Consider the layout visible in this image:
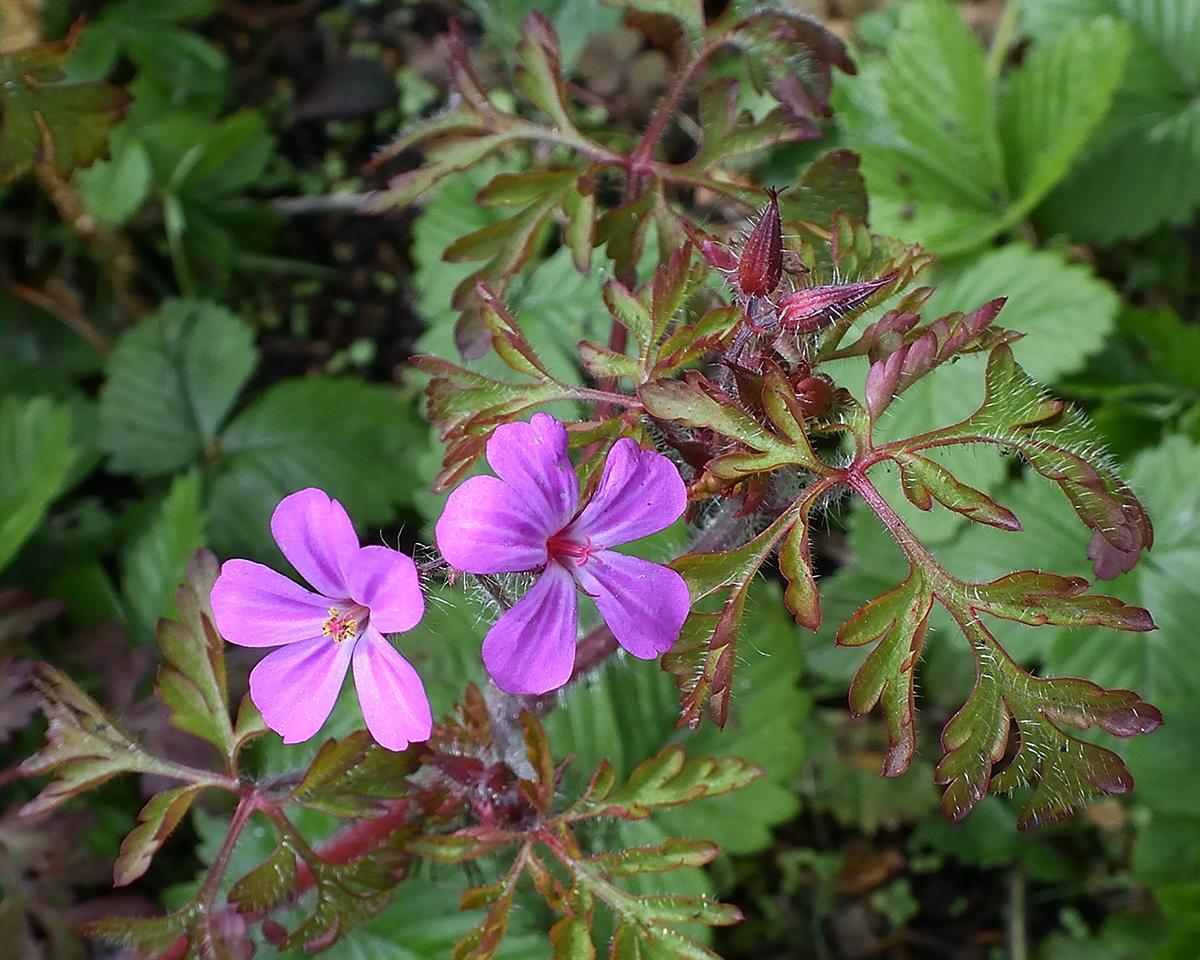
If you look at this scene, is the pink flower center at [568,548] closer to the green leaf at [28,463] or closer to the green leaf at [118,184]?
the green leaf at [28,463]

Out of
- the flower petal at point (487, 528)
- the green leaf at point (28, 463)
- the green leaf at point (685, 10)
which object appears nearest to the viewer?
the flower petal at point (487, 528)

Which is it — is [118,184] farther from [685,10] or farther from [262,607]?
[262,607]

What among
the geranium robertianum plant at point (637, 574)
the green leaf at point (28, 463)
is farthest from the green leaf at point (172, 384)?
the geranium robertianum plant at point (637, 574)

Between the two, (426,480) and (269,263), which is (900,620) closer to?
(426,480)

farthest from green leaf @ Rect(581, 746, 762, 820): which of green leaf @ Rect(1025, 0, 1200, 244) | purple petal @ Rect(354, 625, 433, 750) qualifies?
green leaf @ Rect(1025, 0, 1200, 244)

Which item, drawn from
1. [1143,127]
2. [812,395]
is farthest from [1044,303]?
[812,395]
